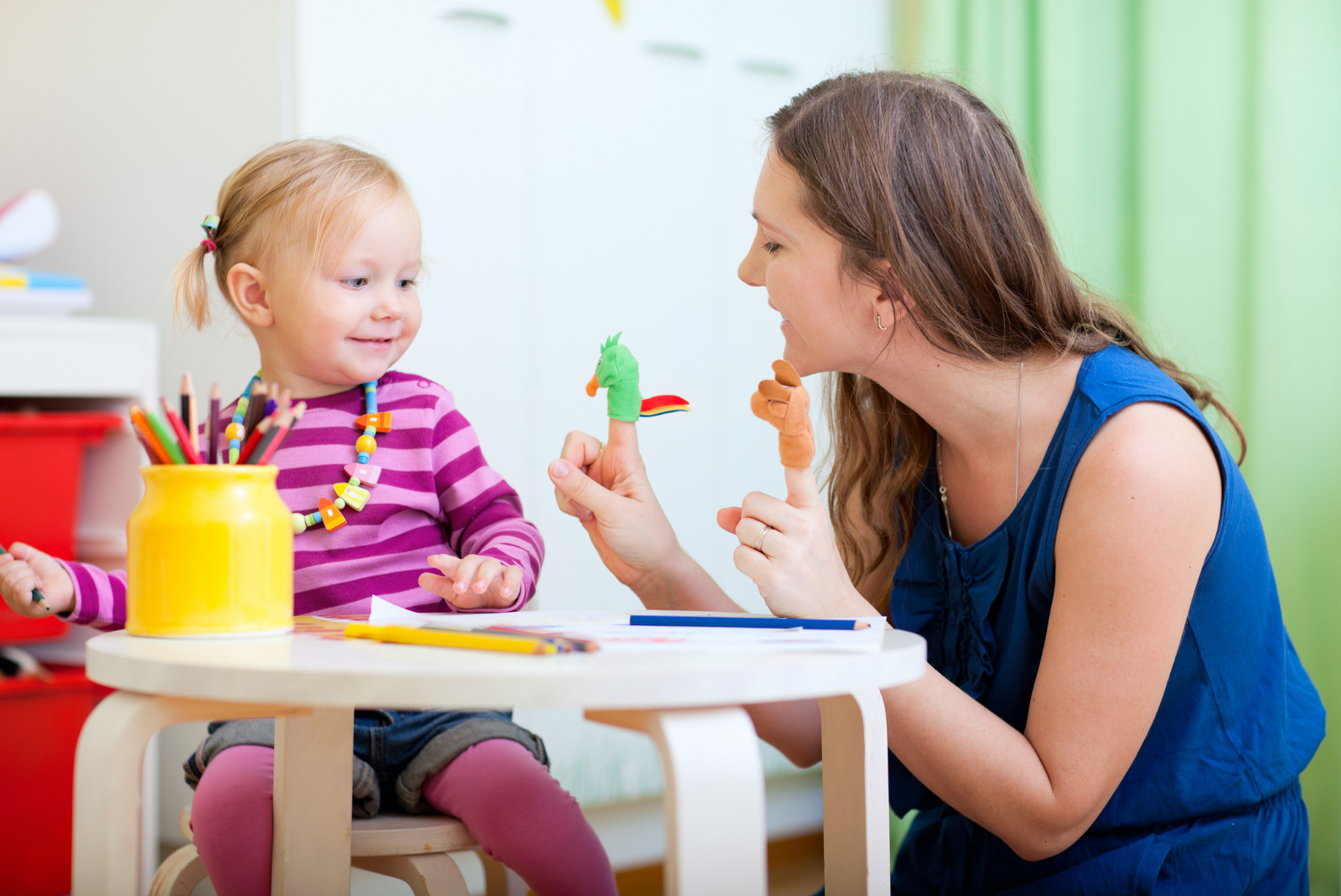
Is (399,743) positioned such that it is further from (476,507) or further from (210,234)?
(210,234)

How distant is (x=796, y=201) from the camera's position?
104cm

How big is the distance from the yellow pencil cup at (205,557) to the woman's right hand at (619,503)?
297mm

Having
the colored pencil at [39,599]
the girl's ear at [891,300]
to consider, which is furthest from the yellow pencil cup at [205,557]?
the girl's ear at [891,300]

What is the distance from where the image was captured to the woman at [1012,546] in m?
0.86

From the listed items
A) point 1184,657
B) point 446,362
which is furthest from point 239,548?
point 446,362

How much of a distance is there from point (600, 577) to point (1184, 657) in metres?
1.13

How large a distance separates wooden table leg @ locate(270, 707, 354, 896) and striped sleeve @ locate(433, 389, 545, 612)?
0.24 metres

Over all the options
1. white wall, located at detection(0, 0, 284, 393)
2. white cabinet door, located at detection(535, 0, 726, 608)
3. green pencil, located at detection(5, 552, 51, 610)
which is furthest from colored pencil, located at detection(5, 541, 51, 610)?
white cabinet door, located at detection(535, 0, 726, 608)

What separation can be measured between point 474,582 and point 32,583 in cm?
32

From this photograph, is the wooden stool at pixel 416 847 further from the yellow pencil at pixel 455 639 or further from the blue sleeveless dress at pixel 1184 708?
the blue sleeveless dress at pixel 1184 708

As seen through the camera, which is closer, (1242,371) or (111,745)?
(111,745)

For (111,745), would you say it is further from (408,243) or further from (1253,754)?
(1253,754)

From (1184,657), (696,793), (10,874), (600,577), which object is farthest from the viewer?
(600,577)

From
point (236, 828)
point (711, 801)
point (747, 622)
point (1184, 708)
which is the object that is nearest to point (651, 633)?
point (747, 622)
